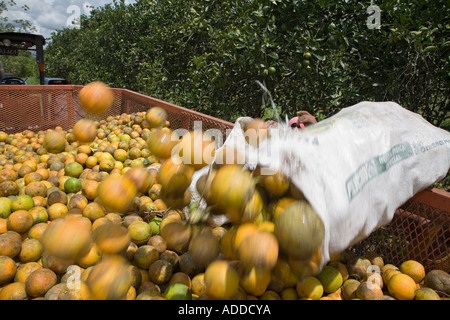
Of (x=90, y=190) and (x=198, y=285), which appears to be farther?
(x=90, y=190)

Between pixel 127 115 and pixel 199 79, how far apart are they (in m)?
1.27

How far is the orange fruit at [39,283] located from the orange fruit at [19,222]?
0.61 meters

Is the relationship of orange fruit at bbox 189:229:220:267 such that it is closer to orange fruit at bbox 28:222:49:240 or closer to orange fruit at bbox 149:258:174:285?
orange fruit at bbox 149:258:174:285

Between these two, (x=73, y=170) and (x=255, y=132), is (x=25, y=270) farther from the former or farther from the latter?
(x=255, y=132)

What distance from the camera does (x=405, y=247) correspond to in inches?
88.1

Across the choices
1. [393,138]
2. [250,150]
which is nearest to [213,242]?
[250,150]

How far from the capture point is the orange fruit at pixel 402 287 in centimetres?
193

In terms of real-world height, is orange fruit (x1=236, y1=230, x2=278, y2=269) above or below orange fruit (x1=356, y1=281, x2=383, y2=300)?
above

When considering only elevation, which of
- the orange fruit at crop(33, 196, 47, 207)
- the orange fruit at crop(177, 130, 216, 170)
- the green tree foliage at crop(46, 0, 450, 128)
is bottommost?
the orange fruit at crop(33, 196, 47, 207)

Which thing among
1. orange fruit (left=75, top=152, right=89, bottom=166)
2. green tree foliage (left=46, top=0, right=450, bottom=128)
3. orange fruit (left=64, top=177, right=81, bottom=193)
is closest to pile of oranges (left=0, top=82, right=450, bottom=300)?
orange fruit (left=64, top=177, right=81, bottom=193)

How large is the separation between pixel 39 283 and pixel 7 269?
1.03ft

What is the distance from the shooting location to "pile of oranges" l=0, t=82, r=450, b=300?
63.8 inches

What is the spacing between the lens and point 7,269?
6.95 ft

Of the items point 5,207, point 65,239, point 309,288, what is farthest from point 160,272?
point 5,207
